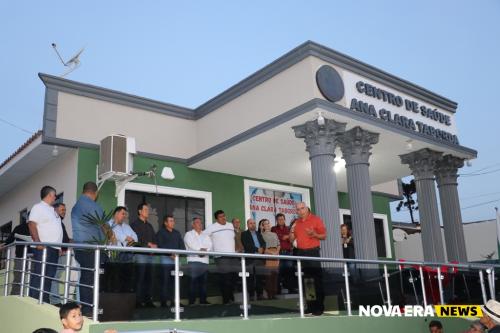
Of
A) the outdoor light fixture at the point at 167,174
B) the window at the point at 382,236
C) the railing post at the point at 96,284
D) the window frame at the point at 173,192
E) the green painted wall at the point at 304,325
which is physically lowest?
the green painted wall at the point at 304,325

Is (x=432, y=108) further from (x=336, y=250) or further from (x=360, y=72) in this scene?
(x=336, y=250)

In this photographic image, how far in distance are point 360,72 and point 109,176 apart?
19.2 ft

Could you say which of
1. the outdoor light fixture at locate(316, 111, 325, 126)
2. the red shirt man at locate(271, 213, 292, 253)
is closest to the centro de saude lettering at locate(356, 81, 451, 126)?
the outdoor light fixture at locate(316, 111, 325, 126)

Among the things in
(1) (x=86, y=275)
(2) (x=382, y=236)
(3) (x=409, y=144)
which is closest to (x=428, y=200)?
(3) (x=409, y=144)

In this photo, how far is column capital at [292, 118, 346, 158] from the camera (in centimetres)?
1048

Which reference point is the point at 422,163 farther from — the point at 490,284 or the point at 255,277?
the point at 255,277

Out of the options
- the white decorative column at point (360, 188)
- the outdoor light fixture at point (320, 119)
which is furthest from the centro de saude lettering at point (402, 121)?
the outdoor light fixture at point (320, 119)

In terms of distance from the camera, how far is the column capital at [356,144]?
11.2 metres

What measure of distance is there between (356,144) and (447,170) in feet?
12.5

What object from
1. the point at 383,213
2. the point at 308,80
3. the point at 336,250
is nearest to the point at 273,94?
the point at 308,80

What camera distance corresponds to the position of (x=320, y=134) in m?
10.5

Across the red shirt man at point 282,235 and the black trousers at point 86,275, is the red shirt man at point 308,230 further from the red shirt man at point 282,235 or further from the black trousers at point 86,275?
the black trousers at point 86,275

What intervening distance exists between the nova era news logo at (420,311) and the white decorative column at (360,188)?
2043mm

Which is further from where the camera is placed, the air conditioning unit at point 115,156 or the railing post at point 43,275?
the air conditioning unit at point 115,156
